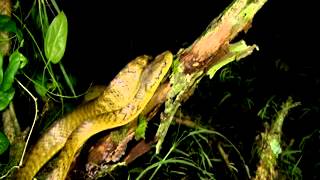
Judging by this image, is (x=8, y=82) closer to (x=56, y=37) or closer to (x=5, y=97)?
(x=5, y=97)

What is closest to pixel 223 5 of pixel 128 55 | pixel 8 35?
pixel 128 55

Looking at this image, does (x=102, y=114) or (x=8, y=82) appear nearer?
(x=8, y=82)

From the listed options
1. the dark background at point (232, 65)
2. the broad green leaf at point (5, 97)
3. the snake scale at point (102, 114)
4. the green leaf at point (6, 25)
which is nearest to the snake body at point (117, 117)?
the snake scale at point (102, 114)

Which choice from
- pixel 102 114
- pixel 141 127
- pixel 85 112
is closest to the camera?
pixel 141 127

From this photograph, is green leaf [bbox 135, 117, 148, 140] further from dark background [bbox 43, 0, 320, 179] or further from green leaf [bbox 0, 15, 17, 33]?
dark background [bbox 43, 0, 320, 179]

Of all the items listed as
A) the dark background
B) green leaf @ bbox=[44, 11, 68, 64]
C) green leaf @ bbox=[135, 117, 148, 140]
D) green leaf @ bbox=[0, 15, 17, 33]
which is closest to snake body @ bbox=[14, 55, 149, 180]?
green leaf @ bbox=[135, 117, 148, 140]

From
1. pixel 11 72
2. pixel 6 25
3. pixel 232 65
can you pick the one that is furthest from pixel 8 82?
pixel 232 65

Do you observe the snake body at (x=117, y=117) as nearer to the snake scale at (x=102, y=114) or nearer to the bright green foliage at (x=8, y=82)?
the snake scale at (x=102, y=114)
